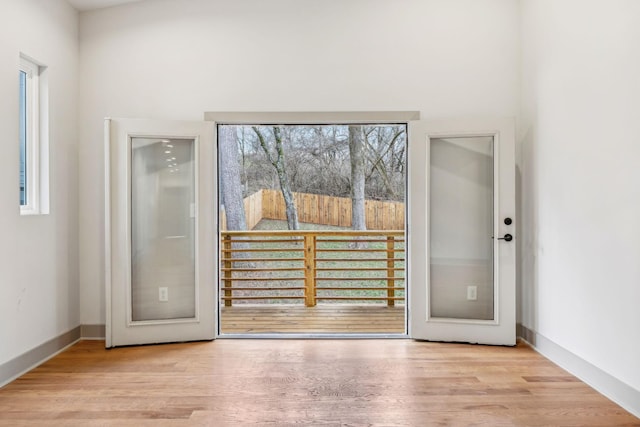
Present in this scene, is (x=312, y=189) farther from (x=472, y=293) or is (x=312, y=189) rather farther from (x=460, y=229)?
(x=472, y=293)

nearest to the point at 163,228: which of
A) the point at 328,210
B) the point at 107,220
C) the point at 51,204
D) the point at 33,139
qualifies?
the point at 107,220

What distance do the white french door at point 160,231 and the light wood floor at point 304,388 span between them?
0.22 metres

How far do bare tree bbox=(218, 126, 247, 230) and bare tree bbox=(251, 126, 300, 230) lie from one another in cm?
47

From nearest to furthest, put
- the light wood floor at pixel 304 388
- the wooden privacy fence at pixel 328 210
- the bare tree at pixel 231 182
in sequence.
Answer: the light wood floor at pixel 304 388
the bare tree at pixel 231 182
the wooden privacy fence at pixel 328 210

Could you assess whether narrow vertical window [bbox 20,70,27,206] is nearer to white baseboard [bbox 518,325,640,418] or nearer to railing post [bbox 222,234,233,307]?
railing post [bbox 222,234,233,307]

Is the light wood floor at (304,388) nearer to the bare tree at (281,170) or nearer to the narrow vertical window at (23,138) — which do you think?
the narrow vertical window at (23,138)

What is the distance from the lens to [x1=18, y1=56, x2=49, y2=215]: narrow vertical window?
328 cm

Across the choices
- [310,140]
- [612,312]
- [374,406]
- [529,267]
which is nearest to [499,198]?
[529,267]

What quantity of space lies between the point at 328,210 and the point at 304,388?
516cm

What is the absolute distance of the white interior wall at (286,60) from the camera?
382 cm

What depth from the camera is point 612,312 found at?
262cm

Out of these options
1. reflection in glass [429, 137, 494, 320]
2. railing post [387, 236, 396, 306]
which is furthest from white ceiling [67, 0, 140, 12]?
railing post [387, 236, 396, 306]

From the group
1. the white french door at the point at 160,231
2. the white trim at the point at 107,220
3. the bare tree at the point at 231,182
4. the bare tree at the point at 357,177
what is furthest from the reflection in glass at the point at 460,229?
the bare tree at the point at 231,182

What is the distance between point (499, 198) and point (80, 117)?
12.1ft
